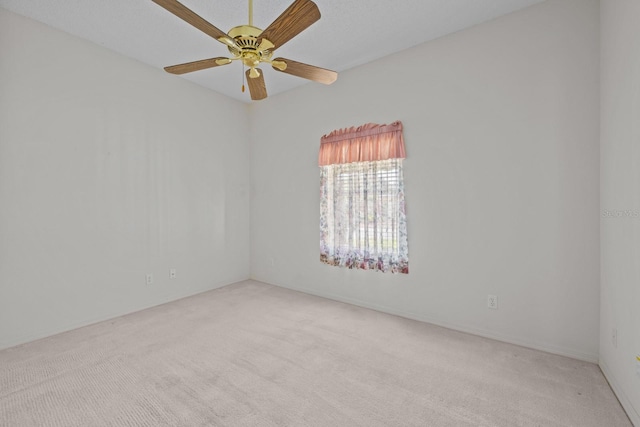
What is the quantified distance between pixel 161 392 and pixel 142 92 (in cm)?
300

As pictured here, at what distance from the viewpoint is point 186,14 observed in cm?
147

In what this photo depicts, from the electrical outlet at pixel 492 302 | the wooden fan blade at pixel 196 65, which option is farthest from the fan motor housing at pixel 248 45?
the electrical outlet at pixel 492 302

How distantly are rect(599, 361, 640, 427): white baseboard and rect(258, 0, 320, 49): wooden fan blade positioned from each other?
8.62 ft

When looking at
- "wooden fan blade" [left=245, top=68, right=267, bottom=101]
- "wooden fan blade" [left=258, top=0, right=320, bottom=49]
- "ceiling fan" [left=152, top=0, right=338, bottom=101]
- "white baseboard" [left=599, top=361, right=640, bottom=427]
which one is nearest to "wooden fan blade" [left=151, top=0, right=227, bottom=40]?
"ceiling fan" [left=152, top=0, right=338, bottom=101]

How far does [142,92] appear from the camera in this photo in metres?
3.21

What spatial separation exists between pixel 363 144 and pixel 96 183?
2.75 meters

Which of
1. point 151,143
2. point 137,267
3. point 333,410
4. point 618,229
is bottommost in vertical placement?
point 333,410

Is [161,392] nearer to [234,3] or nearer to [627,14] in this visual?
[234,3]

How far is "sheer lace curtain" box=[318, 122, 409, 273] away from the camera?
2.99 meters

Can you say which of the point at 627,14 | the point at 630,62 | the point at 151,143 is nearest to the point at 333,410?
the point at 630,62

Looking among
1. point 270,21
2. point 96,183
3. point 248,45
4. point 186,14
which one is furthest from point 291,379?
point 270,21

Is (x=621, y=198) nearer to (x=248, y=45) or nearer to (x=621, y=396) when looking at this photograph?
(x=621, y=396)

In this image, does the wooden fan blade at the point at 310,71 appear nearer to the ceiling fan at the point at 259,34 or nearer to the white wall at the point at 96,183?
the ceiling fan at the point at 259,34

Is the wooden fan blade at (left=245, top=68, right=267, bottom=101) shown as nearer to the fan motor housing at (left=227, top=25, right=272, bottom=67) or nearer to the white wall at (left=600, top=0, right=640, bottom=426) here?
the fan motor housing at (left=227, top=25, right=272, bottom=67)
